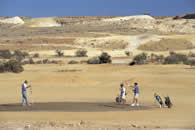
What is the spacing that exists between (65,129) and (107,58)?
119 ft

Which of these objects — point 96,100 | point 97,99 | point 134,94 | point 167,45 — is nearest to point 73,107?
point 134,94

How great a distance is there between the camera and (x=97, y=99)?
25.4m

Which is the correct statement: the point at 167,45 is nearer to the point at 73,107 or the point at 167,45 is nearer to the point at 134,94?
the point at 134,94

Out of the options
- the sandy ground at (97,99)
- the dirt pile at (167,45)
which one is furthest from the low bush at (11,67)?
the dirt pile at (167,45)

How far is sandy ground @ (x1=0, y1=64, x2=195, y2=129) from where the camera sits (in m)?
16.5

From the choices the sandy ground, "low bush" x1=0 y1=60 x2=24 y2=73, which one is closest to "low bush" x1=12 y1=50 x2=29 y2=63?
"low bush" x1=0 y1=60 x2=24 y2=73

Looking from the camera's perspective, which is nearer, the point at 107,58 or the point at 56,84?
the point at 56,84

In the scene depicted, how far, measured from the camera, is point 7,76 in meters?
38.4

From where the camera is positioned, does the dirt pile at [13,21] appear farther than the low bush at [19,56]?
Yes

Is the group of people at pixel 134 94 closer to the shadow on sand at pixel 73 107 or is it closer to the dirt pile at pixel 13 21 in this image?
the shadow on sand at pixel 73 107

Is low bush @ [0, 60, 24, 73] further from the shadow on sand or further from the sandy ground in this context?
the shadow on sand

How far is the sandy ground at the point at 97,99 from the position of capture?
1648 cm

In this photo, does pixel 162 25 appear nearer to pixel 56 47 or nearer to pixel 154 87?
pixel 56 47

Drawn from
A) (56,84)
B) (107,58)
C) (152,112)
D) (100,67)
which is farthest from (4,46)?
(152,112)
